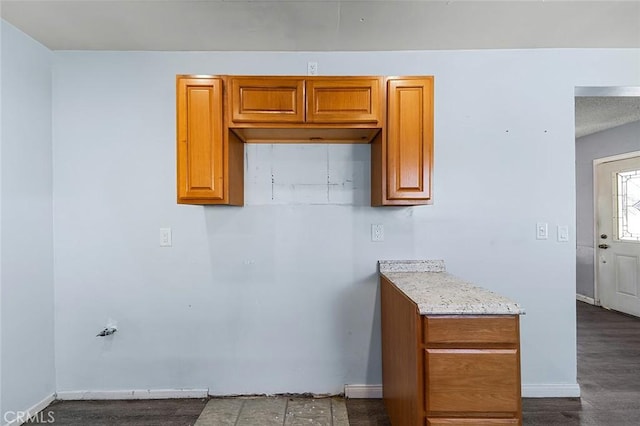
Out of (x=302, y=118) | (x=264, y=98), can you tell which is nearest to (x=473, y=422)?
(x=302, y=118)

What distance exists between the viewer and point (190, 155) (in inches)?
76.4

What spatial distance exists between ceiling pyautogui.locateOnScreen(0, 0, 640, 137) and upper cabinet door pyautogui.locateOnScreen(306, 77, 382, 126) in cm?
36

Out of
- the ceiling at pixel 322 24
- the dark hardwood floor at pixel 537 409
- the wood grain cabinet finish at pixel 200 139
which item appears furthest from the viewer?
the dark hardwood floor at pixel 537 409

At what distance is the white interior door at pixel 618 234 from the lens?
4.07m

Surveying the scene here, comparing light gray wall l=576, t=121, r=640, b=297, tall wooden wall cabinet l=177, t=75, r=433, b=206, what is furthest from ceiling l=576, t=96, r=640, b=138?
tall wooden wall cabinet l=177, t=75, r=433, b=206

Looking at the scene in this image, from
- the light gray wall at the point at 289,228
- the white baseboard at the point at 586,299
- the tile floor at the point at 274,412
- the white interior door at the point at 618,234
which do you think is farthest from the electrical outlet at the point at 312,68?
the white baseboard at the point at 586,299

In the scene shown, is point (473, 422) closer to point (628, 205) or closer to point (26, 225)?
point (26, 225)

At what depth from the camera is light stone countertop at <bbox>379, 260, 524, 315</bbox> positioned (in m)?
1.39

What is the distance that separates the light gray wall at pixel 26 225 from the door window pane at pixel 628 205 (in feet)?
19.6

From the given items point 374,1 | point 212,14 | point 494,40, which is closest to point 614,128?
point 494,40

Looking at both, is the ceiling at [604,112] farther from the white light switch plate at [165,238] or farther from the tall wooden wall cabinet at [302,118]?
the white light switch plate at [165,238]

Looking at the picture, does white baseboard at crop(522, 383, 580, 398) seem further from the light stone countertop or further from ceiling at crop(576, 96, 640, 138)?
ceiling at crop(576, 96, 640, 138)

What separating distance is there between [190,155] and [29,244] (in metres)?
1.22

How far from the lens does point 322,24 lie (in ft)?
6.53
